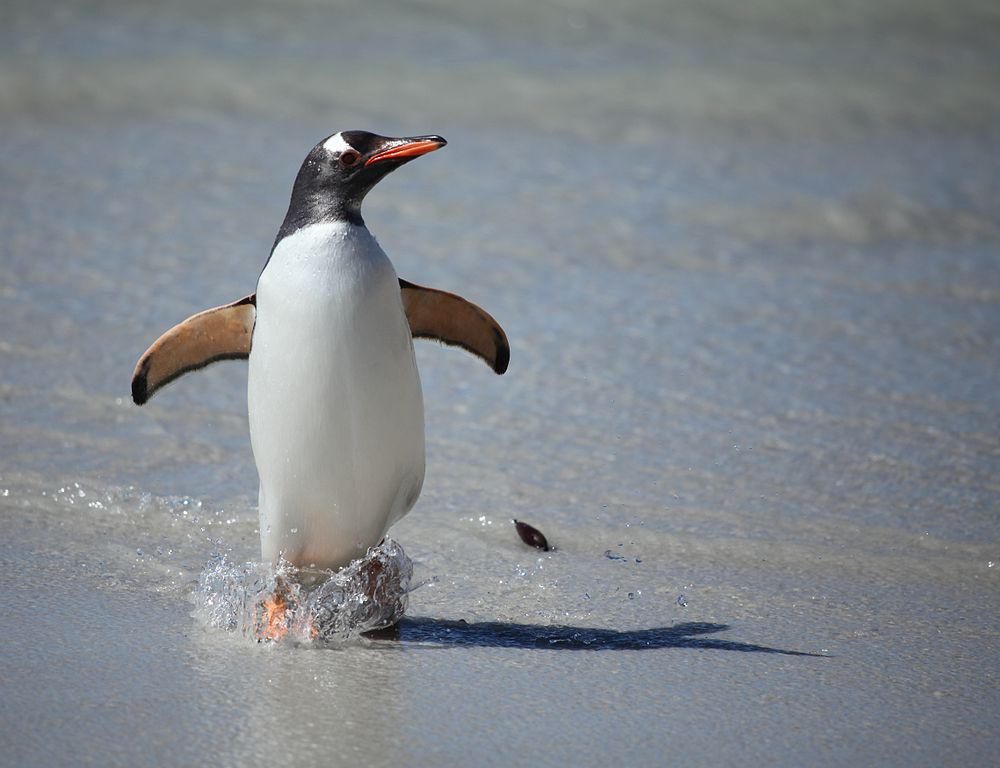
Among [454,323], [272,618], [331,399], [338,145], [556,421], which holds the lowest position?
[272,618]

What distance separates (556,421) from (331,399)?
1.40m

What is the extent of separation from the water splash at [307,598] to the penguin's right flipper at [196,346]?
412 millimetres

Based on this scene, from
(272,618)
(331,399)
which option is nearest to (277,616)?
(272,618)

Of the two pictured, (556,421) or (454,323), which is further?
(556,421)

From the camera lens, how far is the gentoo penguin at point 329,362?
8.49ft

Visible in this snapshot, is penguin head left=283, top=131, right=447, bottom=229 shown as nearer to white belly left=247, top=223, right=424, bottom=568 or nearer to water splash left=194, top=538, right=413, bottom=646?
white belly left=247, top=223, right=424, bottom=568

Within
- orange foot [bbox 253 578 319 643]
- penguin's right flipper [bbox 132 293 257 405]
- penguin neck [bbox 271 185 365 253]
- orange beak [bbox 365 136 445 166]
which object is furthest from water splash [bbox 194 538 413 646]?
orange beak [bbox 365 136 445 166]

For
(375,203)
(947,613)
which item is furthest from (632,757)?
(375,203)

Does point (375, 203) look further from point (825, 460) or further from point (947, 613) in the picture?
point (947, 613)

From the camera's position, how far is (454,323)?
9.48ft

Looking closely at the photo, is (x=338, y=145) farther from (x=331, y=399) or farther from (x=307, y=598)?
(x=307, y=598)

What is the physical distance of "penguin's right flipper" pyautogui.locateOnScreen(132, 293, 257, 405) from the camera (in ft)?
9.08

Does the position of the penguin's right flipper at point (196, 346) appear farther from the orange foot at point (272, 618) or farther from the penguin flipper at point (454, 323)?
the orange foot at point (272, 618)

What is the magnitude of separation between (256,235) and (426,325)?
2.85 meters
